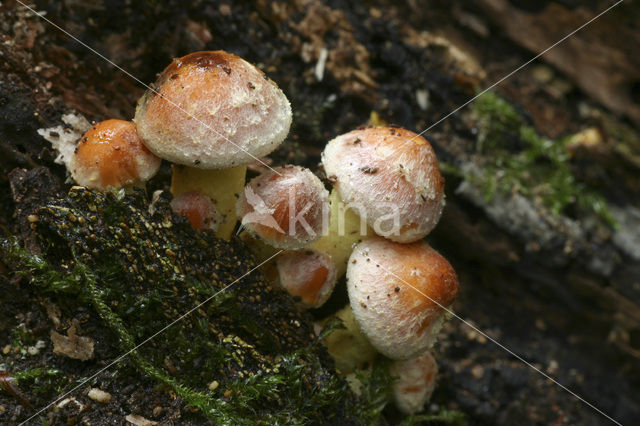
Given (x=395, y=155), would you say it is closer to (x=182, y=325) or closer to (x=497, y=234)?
(x=182, y=325)

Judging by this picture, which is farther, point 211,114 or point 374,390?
point 374,390

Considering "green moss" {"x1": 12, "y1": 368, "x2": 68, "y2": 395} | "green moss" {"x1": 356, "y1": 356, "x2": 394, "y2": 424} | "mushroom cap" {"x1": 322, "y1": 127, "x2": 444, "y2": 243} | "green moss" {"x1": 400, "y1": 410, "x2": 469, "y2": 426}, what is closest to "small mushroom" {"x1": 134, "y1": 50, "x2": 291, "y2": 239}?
"mushroom cap" {"x1": 322, "y1": 127, "x2": 444, "y2": 243}

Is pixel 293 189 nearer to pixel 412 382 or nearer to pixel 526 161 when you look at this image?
pixel 412 382

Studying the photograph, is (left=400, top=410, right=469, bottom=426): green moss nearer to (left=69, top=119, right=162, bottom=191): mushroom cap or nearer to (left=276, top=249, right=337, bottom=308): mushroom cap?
(left=276, top=249, right=337, bottom=308): mushroom cap

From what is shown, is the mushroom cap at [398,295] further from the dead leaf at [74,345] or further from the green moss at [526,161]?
the green moss at [526,161]

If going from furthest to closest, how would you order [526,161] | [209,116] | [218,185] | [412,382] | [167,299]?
[526,161]
[412,382]
[218,185]
[167,299]
[209,116]

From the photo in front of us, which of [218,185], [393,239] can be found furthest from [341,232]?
[218,185]

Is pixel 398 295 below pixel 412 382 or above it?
above
